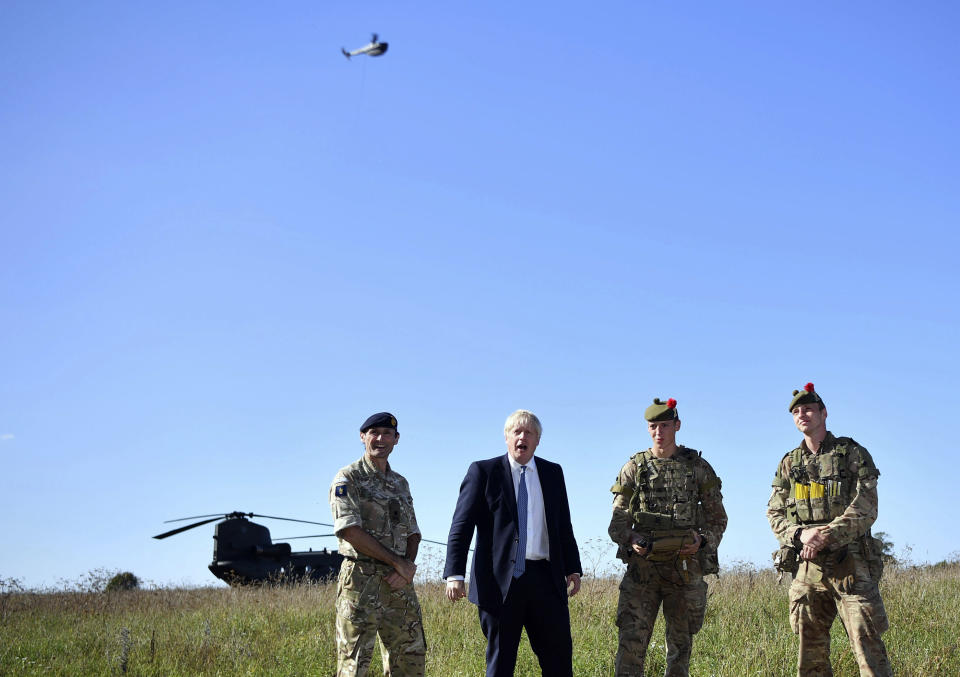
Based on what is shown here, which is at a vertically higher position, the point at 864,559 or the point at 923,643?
the point at 864,559

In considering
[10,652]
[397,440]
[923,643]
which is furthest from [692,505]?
[10,652]

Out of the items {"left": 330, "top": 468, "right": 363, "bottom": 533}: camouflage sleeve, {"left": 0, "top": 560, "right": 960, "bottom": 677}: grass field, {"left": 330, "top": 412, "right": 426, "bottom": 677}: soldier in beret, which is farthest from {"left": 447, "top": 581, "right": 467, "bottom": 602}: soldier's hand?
{"left": 0, "top": 560, "right": 960, "bottom": 677}: grass field

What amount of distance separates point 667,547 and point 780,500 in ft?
4.02

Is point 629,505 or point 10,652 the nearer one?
point 629,505

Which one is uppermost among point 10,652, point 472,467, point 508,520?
point 472,467

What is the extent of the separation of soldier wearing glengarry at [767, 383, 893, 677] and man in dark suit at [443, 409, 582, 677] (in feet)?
7.18

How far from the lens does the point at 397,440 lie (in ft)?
21.6

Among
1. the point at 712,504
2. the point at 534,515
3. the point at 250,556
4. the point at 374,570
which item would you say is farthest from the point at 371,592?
the point at 250,556

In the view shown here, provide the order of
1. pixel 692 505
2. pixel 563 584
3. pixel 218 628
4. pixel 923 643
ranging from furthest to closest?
pixel 218 628, pixel 923 643, pixel 692 505, pixel 563 584

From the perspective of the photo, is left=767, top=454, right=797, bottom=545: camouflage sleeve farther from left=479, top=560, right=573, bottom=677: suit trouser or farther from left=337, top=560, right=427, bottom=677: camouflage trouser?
left=337, top=560, right=427, bottom=677: camouflage trouser

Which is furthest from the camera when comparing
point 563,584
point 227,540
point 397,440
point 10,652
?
point 227,540

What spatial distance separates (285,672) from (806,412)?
6.87 meters

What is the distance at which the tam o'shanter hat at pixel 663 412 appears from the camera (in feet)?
23.7

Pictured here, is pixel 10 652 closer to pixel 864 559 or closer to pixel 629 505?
pixel 629 505
